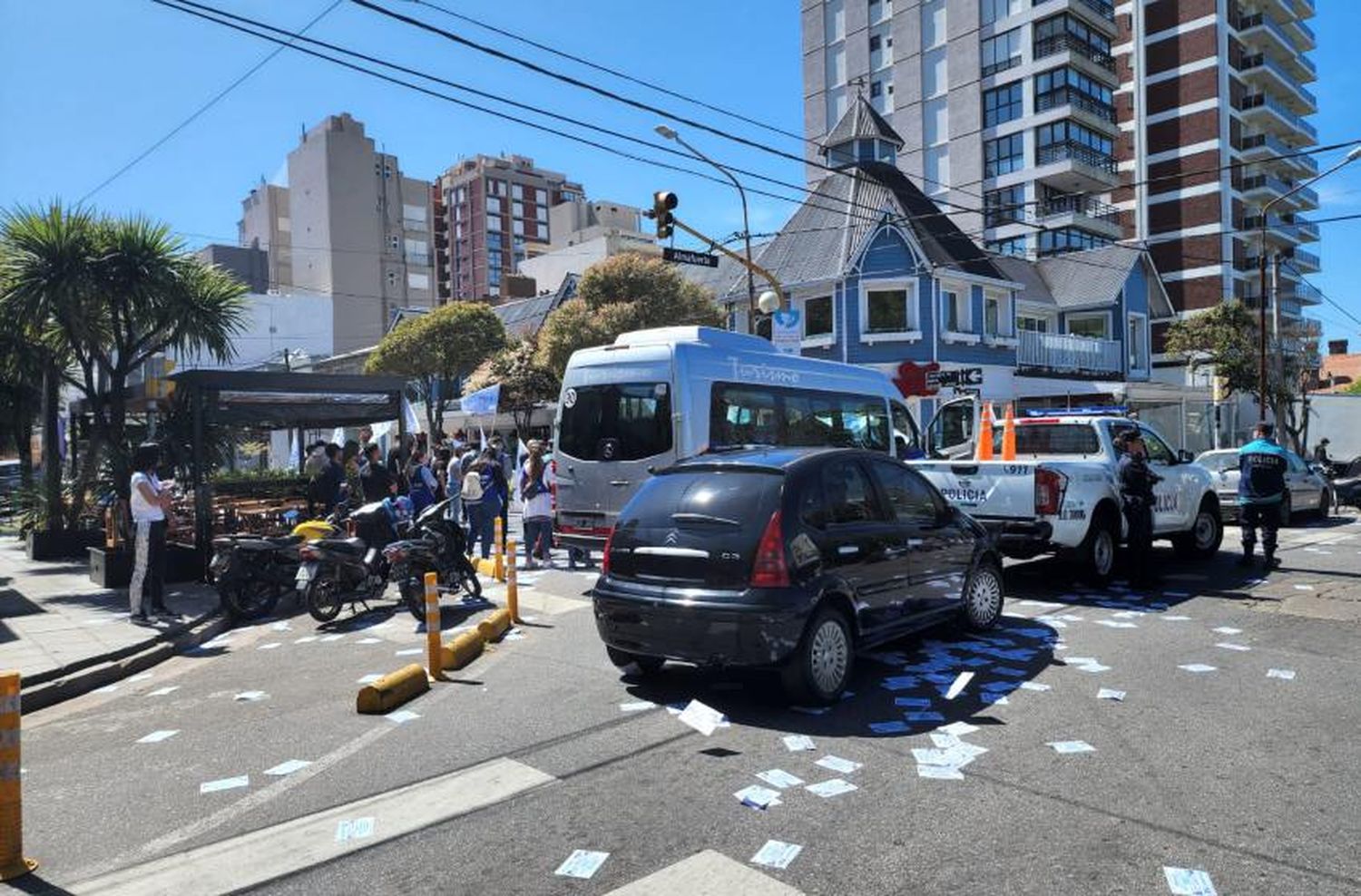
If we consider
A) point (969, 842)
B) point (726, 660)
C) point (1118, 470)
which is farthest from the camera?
point (1118, 470)

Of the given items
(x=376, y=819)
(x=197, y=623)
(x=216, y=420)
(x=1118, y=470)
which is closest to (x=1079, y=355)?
(x=1118, y=470)

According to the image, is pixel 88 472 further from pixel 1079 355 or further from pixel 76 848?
pixel 1079 355

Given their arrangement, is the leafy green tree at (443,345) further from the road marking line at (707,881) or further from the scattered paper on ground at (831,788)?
the road marking line at (707,881)

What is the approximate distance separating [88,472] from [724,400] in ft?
33.5

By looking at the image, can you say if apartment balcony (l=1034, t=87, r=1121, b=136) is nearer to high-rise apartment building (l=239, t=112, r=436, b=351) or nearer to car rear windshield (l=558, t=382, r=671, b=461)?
car rear windshield (l=558, t=382, r=671, b=461)

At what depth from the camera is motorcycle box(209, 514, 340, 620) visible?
1005cm

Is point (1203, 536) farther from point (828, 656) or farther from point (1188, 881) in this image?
point (1188, 881)

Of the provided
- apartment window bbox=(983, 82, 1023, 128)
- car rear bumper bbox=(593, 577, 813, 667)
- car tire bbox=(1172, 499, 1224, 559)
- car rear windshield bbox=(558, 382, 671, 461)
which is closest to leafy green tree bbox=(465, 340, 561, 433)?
car rear windshield bbox=(558, 382, 671, 461)

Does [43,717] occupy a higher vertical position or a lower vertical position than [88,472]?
lower

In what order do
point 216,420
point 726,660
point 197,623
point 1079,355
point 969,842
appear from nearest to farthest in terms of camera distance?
point 969,842
point 726,660
point 197,623
point 216,420
point 1079,355

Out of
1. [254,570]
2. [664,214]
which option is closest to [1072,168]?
[664,214]

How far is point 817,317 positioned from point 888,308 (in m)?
2.34

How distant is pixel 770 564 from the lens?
5934mm

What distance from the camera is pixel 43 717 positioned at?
684 centimetres
